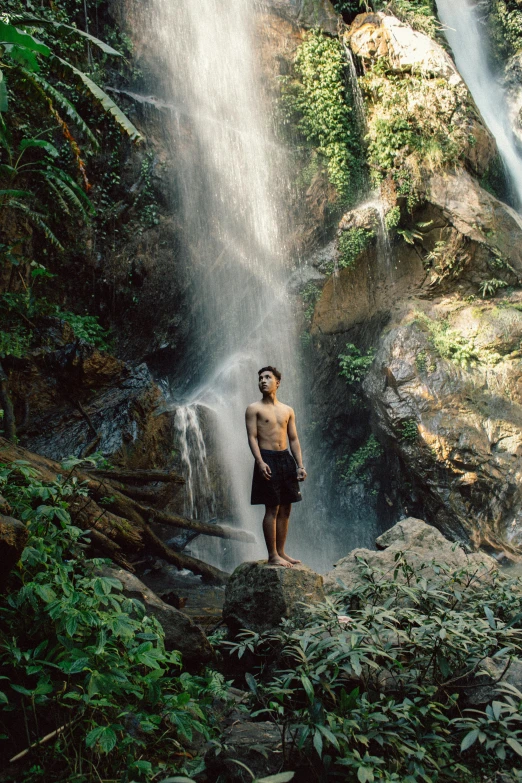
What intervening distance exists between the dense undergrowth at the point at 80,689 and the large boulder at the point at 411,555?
2.45m

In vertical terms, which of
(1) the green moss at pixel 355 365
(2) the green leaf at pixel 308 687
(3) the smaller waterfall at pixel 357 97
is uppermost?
(3) the smaller waterfall at pixel 357 97

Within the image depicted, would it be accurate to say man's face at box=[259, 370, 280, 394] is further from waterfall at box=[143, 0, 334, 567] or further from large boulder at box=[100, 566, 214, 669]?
waterfall at box=[143, 0, 334, 567]

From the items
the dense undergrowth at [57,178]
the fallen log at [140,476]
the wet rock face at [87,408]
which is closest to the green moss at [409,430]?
the wet rock face at [87,408]

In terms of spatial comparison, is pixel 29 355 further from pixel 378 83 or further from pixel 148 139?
pixel 378 83

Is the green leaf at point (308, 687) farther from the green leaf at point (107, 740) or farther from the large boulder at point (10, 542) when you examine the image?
the large boulder at point (10, 542)

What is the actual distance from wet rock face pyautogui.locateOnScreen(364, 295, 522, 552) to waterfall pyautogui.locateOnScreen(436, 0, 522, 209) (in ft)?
20.8

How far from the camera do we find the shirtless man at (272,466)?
189 inches

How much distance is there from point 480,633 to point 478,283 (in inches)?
381

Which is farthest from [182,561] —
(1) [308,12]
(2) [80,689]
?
(1) [308,12]

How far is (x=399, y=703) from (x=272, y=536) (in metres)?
2.10

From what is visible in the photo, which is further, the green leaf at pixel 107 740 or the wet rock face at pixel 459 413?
the wet rock face at pixel 459 413

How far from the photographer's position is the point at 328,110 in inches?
484

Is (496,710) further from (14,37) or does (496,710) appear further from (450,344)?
(450,344)

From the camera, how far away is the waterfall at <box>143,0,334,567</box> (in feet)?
37.8
